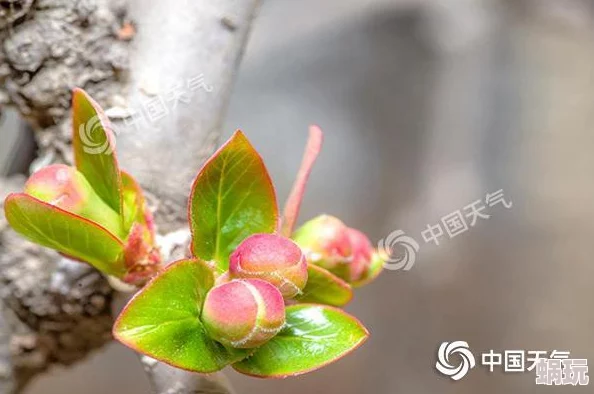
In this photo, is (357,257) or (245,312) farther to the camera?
(357,257)

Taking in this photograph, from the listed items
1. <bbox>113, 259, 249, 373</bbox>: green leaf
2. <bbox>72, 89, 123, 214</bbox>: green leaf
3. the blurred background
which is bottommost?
<bbox>113, 259, 249, 373</bbox>: green leaf

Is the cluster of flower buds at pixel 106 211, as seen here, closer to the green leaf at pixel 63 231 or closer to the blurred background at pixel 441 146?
the green leaf at pixel 63 231

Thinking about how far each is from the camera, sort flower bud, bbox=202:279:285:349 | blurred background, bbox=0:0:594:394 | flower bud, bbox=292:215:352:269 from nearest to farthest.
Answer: flower bud, bbox=202:279:285:349 → flower bud, bbox=292:215:352:269 → blurred background, bbox=0:0:594:394

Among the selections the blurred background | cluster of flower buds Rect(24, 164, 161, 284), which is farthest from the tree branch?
the blurred background

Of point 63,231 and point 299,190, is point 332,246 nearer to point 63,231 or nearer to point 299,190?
point 299,190

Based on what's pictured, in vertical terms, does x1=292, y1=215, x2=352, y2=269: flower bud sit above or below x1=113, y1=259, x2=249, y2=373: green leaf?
above

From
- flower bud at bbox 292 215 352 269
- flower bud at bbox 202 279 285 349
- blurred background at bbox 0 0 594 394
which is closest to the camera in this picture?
flower bud at bbox 202 279 285 349

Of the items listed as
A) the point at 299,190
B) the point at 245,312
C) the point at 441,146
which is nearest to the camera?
the point at 245,312

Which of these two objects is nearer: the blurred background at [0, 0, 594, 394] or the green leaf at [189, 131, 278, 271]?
the green leaf at [189, 131, 278, 271]

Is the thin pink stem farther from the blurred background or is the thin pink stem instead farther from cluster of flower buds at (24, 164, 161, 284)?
the blurred background

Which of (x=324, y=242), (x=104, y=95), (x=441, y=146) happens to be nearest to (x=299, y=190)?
(x=324, y=242)
